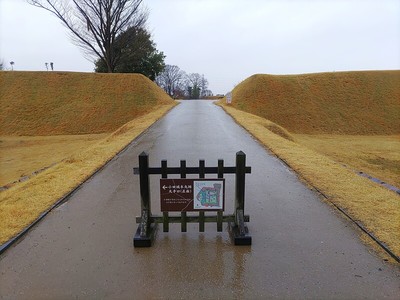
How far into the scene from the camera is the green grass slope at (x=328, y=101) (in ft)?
80.9

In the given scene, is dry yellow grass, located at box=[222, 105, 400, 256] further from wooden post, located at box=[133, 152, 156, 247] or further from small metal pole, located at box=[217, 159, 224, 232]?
wooden post, located at box=[133, 152, 156, 247]

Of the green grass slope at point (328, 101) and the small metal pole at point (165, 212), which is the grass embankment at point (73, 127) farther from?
the green grass slope at point (328, 101)

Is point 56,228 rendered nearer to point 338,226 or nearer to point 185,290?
point 185,290

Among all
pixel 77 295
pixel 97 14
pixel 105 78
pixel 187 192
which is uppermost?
pixel 97 14

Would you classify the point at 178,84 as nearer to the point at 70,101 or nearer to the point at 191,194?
the point at 70,101

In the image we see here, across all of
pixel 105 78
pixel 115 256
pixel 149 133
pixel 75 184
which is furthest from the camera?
pixel 105 78

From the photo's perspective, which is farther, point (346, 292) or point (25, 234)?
point (25, 234)

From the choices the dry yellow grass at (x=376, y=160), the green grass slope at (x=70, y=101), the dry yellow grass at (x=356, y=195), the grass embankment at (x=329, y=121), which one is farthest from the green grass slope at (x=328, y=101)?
the dry yellow grass at (x=356, y=195)

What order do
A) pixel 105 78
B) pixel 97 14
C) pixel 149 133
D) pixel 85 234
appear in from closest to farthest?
1. pixel 85 234
2. pixel 149 133
3. pixel 105 78
4. pixel 97 14

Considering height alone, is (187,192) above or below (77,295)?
above

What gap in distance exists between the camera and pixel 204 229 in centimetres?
418

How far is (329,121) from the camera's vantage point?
2506 cm

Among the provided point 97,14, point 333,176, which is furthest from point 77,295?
point 97,14

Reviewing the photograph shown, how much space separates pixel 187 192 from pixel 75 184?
332cm
